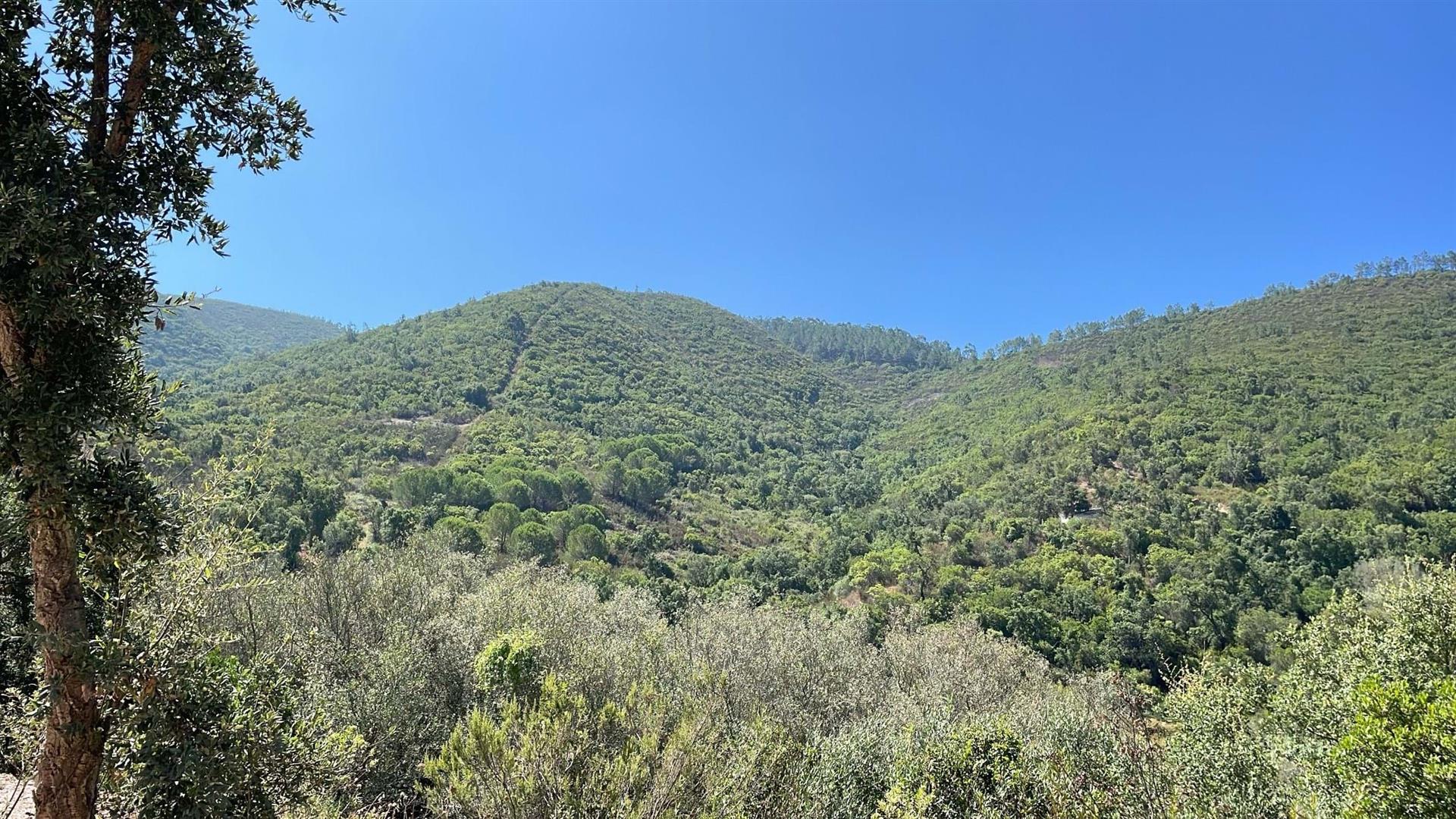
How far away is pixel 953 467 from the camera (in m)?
104

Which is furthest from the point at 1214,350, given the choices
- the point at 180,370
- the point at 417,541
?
the point at 180,370

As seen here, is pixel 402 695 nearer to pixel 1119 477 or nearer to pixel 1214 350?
pixel 1119 477

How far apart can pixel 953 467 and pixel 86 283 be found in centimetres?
10962

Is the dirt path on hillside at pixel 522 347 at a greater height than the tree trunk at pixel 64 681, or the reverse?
the dirt path on hillside at pixel 522 347

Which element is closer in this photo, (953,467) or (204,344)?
(953,467)

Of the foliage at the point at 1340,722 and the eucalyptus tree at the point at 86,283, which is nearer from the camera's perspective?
the eucalyptus tree at the point at 86,283

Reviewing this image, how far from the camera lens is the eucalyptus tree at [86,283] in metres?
4.36

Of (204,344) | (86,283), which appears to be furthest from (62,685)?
(204,344)

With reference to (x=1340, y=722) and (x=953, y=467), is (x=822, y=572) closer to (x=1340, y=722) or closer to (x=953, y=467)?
(x=953, y=467)

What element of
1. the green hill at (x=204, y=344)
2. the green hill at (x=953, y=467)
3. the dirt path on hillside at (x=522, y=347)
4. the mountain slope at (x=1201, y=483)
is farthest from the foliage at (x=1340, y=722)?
the green hill at (x=204, y=344)

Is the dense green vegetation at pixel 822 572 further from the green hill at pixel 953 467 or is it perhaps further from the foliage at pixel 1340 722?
the green hill at pixel 953 467

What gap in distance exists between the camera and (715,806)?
892 centimetres

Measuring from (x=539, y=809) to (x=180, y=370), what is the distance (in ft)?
539

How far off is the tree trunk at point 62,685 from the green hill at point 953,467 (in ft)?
7.86
